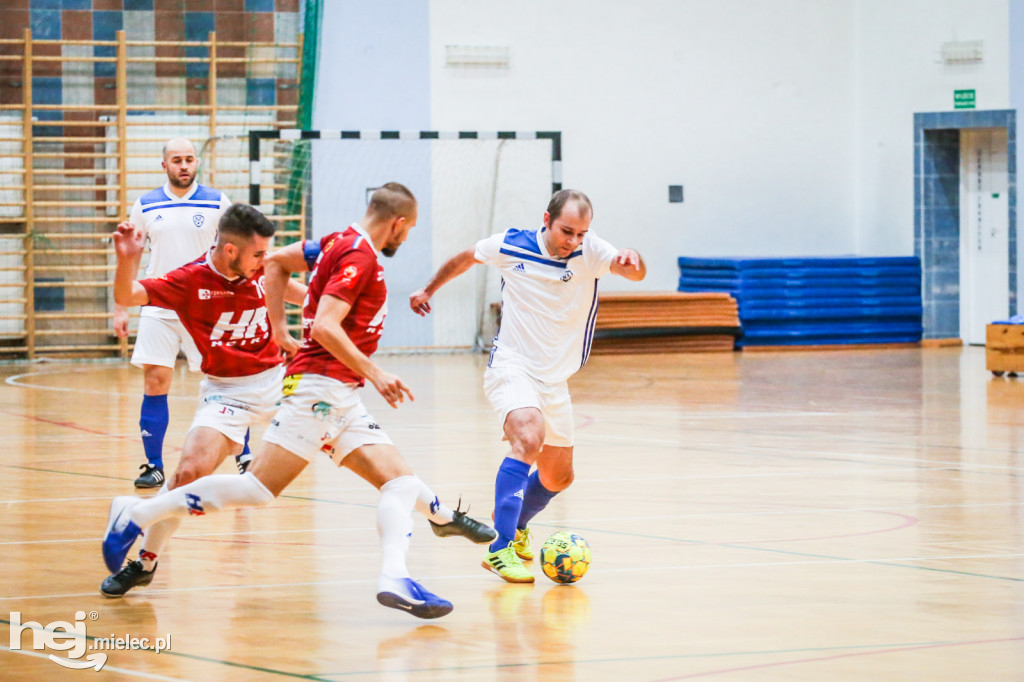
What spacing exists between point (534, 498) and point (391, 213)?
5.29 feet

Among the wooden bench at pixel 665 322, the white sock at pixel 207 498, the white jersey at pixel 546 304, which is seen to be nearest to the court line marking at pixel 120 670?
the white sock at pixel 207 498

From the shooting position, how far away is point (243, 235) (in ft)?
17.1

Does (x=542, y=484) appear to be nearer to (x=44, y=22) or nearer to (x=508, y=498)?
(x=508, y=498)

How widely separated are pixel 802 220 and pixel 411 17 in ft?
21.4

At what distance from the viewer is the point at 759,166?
64.0 feet

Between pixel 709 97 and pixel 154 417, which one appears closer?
pixel 154 417

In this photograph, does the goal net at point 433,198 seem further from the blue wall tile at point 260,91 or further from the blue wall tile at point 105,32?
the blue wall tile at point 105,32

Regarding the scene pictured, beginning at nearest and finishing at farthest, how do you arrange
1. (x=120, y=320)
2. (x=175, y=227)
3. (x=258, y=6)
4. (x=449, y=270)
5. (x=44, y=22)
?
(x=449, y=270), (x=120, y=320), (x=175, y=227), (x=44, y=22), (x=258, y=6)

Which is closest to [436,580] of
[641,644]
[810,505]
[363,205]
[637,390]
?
[641,644]

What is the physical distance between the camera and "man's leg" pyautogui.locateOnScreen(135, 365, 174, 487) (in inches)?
302

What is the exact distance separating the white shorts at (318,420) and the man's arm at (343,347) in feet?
0.55

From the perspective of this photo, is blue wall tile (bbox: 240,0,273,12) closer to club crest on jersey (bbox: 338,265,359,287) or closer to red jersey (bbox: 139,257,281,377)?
red jersey (bbox: 139,257,281,377)

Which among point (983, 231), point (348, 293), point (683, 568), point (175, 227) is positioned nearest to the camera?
point (348, 293)

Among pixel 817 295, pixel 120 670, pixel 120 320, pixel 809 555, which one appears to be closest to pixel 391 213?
pixel 120 670
